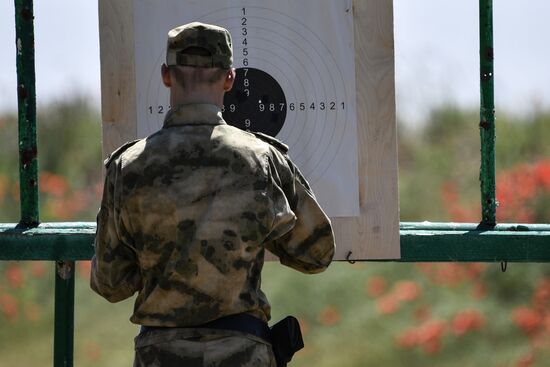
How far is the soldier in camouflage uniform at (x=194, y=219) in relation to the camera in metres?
2.57

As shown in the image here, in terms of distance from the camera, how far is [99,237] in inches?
104

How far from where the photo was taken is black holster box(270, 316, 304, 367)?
8.70 ft

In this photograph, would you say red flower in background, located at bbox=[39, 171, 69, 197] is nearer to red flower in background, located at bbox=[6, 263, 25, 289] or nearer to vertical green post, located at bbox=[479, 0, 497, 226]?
red flower in background, located at bbox=[6, 263, 25, 289]

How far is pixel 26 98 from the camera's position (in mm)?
3570

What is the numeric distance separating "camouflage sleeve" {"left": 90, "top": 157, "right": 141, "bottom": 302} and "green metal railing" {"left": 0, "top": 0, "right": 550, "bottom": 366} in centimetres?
86

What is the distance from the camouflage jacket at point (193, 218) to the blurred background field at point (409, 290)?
12.2 feet

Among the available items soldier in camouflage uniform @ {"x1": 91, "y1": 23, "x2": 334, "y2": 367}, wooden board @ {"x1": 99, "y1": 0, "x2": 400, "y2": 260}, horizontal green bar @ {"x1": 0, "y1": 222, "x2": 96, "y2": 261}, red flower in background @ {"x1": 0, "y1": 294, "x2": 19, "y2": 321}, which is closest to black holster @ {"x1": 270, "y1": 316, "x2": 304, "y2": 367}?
soldier in camouflage uniform @ {"x1": 91, "y1": 23, "x2": 334, "y2": 367}

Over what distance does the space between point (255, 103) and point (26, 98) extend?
680 millimetres

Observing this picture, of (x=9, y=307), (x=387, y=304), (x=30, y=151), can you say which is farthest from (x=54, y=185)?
(x=30, y=151)

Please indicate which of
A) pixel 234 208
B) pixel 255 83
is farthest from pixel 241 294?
pixel 255 83

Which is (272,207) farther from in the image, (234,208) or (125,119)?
(125,119)

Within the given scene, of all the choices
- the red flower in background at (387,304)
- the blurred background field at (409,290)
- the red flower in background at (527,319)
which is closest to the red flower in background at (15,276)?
the blurred background field at (409,290)

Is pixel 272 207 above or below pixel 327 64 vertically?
below

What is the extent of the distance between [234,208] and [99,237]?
31cm
